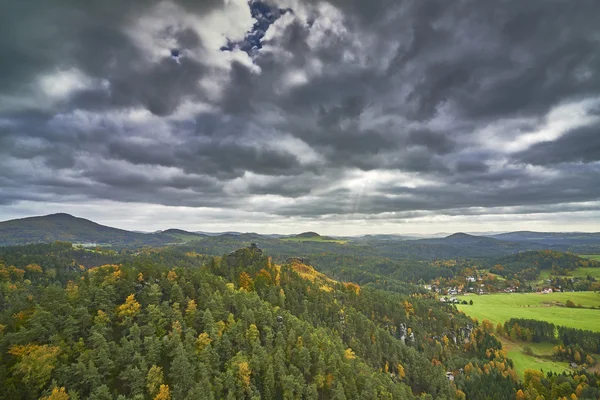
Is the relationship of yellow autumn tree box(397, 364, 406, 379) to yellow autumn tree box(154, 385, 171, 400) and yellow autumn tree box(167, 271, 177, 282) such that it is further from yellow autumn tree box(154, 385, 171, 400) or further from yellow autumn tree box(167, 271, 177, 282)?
yellow autumn tree box(167, 271, 177, 282)

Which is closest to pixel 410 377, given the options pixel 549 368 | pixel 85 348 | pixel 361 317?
pixel 361 317

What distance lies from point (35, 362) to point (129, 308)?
95.8 ft

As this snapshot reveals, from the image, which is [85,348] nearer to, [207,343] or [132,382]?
[132,382]

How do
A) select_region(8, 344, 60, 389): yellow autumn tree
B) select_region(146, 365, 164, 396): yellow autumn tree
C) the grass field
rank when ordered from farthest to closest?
the grass field < select_region(146, 365, 164, 396): yellow autumn tree < select_region(8, 344, 60, 389): yellow autumn tree

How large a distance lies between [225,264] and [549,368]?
212m

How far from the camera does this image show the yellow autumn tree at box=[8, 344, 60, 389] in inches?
3000

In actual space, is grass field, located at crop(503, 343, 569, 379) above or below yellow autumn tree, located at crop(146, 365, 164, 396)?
below

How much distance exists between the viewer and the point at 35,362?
78250mm

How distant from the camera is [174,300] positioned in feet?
392

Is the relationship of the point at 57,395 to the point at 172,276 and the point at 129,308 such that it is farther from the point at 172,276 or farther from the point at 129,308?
the point at 172,276

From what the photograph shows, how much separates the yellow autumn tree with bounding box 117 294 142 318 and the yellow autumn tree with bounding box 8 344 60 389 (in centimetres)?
2168

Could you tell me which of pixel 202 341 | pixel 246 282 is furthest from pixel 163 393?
pixel 246 282

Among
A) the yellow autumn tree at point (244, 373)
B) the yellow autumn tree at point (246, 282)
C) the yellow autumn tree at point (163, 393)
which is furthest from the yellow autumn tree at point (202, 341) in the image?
the yellow autumn tree at point (246, 282)

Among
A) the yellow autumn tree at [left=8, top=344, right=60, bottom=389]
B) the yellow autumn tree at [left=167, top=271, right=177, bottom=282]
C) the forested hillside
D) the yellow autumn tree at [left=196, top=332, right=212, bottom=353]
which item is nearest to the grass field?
the forested hillside
